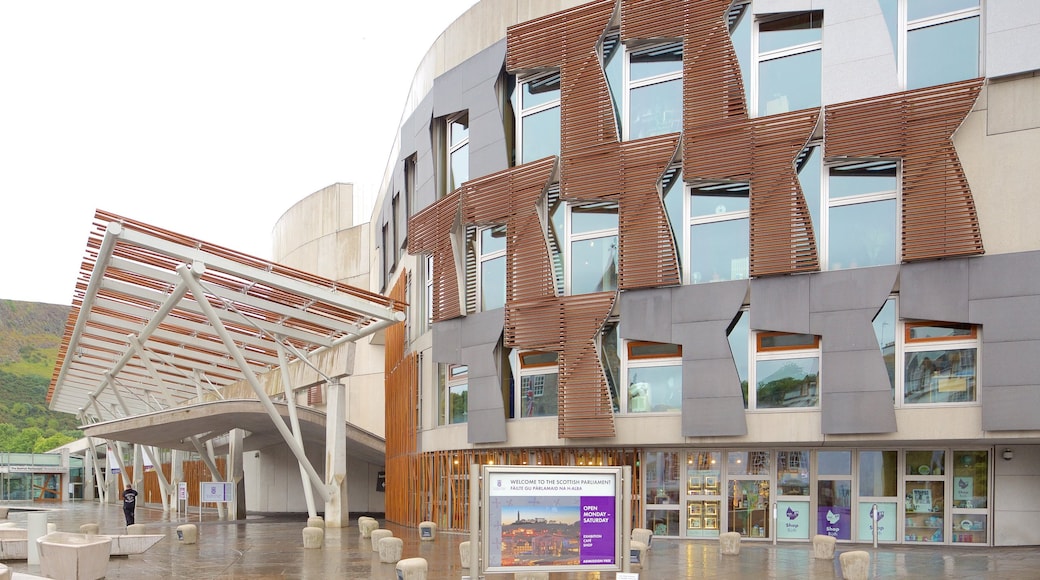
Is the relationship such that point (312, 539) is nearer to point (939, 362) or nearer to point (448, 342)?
point (448, 342)

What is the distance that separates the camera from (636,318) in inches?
999

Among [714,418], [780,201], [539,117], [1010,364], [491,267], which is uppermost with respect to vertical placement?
[539,117]

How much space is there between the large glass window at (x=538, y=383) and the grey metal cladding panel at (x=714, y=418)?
3779 mm

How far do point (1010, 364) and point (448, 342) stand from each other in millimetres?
14743

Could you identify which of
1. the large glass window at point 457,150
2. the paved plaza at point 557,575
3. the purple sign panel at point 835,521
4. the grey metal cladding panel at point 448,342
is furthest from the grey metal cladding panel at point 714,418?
the large glass window at point 457,150

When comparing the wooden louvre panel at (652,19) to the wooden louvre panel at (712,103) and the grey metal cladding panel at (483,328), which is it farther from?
the grey metal cladding panel at (483,328)

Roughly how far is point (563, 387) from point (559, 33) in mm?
8988

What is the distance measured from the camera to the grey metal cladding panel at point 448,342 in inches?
1165

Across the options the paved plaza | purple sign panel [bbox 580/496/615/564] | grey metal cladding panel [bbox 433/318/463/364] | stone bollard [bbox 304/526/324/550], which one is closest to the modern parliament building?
grey metal cladding panel [bbox 433/318/463/364]

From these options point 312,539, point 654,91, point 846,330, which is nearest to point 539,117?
point 654,91

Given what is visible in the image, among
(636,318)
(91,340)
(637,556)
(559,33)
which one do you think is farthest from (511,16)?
Result: (91,340)

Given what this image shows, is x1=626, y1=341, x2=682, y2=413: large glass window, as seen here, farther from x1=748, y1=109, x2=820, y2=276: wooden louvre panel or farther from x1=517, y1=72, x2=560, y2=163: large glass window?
x1=517, y1=72, x2=560, y2=163: large glass window

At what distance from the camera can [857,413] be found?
73.9 feet

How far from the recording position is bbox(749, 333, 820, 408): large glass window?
23.5 meters
